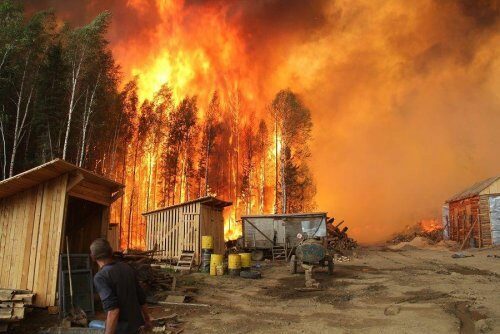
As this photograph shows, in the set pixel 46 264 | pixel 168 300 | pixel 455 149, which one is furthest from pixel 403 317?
pixel 455 149

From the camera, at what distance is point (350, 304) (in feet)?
34.1

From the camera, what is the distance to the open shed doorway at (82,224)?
1170cm

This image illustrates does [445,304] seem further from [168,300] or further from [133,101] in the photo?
[133,101]

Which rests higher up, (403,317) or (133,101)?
(133,101)

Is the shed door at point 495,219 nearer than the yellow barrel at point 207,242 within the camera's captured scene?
No

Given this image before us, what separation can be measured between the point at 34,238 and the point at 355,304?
8.71 m

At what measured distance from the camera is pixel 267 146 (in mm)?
43438

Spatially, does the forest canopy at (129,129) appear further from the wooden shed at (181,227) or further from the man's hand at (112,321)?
the man's hand at (112,321)

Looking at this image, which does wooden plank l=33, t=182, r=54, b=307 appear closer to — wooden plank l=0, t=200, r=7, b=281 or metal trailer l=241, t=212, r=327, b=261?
wooden plank l=0, t=200, r=7, b=281

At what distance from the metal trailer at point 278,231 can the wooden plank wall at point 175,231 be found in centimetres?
610

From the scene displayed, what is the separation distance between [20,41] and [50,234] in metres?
18.7

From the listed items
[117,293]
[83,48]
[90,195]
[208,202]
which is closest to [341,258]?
[208,202]

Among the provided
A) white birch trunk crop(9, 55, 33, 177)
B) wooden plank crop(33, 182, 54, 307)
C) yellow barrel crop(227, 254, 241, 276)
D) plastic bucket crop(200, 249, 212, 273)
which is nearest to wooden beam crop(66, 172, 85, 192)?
wooden plank crop(33, 182, 54, 307)

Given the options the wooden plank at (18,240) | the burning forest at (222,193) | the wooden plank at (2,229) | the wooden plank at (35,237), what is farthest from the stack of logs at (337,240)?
the wooden plank at (2,229)
